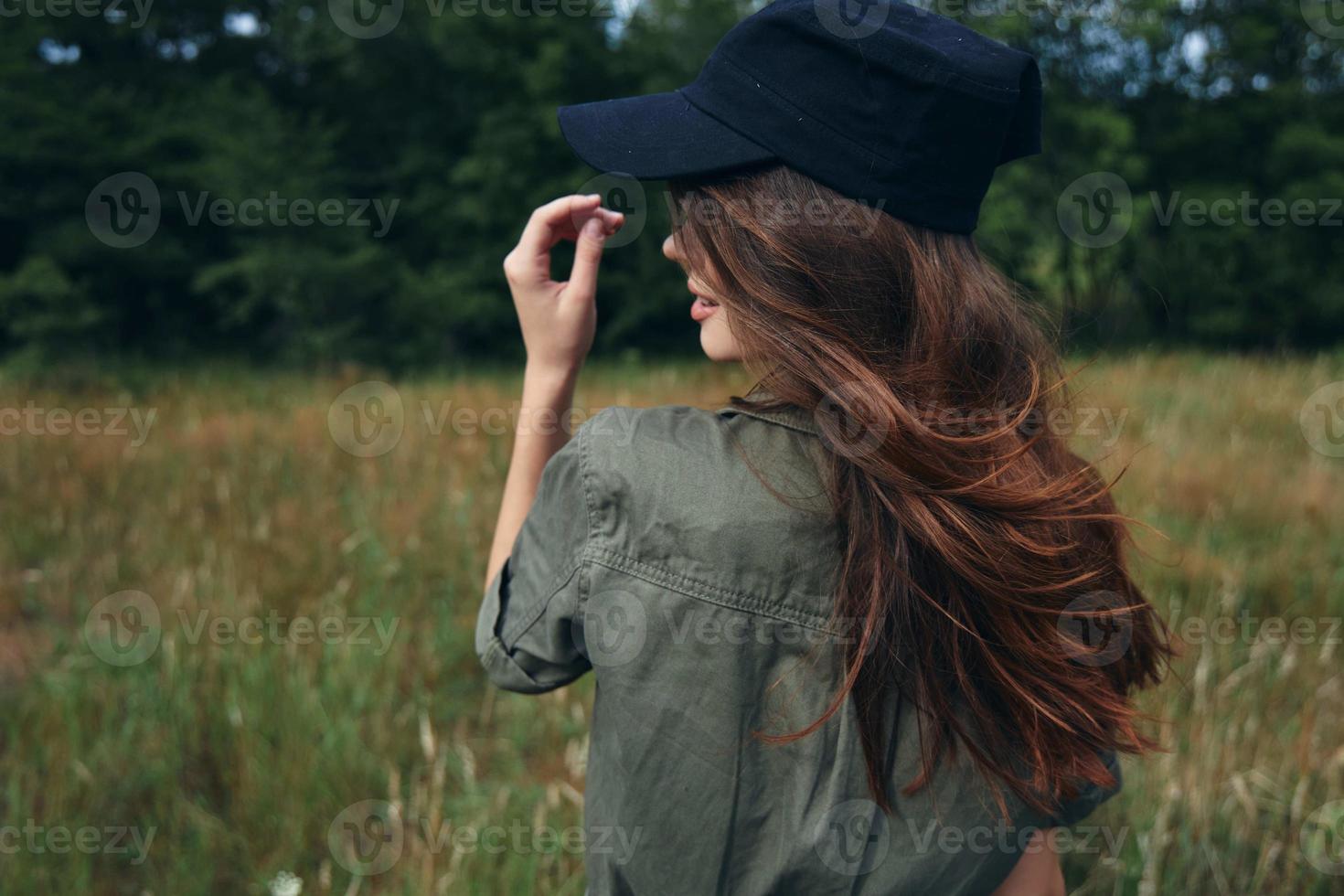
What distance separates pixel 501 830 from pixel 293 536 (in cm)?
172

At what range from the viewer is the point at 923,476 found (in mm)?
999

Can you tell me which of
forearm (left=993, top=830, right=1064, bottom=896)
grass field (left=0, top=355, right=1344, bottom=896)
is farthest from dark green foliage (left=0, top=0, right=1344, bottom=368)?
forearm (left=993, top=830, right=1064, bottom=896)

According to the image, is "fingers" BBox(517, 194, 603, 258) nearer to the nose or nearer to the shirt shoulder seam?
the nose

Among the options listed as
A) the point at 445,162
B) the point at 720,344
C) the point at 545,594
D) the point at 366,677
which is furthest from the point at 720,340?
the point at 445,162

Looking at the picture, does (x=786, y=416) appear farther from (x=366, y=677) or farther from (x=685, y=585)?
(x=366, y=677)

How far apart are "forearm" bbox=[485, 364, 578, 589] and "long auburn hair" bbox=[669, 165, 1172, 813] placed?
32 cm

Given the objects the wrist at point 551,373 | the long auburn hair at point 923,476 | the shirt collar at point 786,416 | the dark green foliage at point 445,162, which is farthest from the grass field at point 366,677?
the dark green foliage at point 445,162

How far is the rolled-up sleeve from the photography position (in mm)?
1021

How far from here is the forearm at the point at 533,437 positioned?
4.36ft

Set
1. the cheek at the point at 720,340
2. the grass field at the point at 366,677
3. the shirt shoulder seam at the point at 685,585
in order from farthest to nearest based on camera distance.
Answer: the grass field at the point at 366,677 → the cheek at the point at 720,340 → the shirt shoulder seam at the point at 685,585

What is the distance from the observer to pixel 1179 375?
241 inches

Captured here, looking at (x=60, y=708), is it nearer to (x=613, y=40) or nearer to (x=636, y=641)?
(x=636, y=641)

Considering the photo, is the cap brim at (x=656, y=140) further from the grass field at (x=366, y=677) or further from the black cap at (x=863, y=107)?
the grass field at (x=366, y=677)

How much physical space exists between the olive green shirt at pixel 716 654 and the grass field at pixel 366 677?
62 cm
